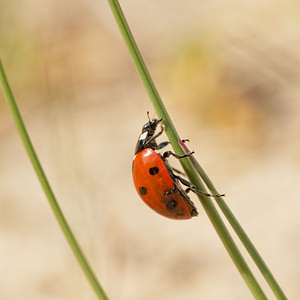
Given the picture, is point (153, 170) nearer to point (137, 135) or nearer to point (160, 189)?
point (160, 189)

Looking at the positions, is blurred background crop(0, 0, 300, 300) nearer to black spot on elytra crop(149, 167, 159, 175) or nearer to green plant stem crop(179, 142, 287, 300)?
black spot on elytra crop(149, 167, 159, 175)

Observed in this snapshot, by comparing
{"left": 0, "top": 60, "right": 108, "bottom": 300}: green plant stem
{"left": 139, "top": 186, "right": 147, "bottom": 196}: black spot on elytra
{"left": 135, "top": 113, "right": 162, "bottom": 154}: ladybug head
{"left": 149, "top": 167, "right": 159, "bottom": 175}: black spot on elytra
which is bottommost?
{"left": 0, "top": 60, "right": 108, "bottom": 300}: green plant stem

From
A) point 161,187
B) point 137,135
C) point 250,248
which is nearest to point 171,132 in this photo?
point 250,248

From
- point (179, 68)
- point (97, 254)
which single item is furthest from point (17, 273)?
point (179, 68)

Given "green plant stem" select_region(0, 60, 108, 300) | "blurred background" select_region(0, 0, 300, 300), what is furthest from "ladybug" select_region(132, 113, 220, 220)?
"blurred background" select_region(0, 0, 300, 300)

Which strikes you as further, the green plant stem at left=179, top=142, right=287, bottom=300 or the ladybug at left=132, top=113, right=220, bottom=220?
the ladybug at left=132, top=113, right=220, bottom=220

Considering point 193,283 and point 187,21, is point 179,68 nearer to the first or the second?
point 187,21

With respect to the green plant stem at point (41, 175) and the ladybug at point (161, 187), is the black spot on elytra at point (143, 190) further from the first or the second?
the green plant stem at point (41, 175)
